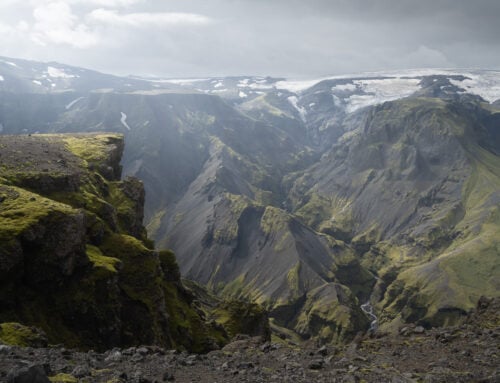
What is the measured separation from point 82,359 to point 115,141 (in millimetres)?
137388

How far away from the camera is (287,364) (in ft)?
118

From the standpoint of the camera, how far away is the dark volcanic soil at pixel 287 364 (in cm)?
2858

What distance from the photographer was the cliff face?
2035 inches

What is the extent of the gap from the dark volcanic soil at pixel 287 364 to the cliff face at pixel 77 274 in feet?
58.5

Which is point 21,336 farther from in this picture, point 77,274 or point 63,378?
point 77,274

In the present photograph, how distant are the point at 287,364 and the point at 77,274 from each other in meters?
34.1

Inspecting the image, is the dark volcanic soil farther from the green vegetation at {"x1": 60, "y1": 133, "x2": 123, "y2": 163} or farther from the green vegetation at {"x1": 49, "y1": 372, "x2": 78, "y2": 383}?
the green vegetation at {"x1": 60, "y1": 133, "x2": 123, "y2": 163}

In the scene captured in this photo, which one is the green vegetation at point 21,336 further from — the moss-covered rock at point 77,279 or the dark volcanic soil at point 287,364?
the dark volcanic soil at point 287,364

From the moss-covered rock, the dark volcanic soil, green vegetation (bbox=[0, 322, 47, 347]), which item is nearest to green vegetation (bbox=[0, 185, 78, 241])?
the moss-covered rock

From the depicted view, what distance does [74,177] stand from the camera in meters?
87.0

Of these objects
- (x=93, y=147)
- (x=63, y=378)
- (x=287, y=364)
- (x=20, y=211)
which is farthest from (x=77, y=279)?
(x=93, y=147)

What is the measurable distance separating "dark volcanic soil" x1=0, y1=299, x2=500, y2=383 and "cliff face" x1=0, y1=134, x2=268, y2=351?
17840mm

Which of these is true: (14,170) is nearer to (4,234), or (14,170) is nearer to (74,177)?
(74,177)

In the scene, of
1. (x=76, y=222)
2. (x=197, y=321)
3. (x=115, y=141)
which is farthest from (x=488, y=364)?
(x=115, y=141)
